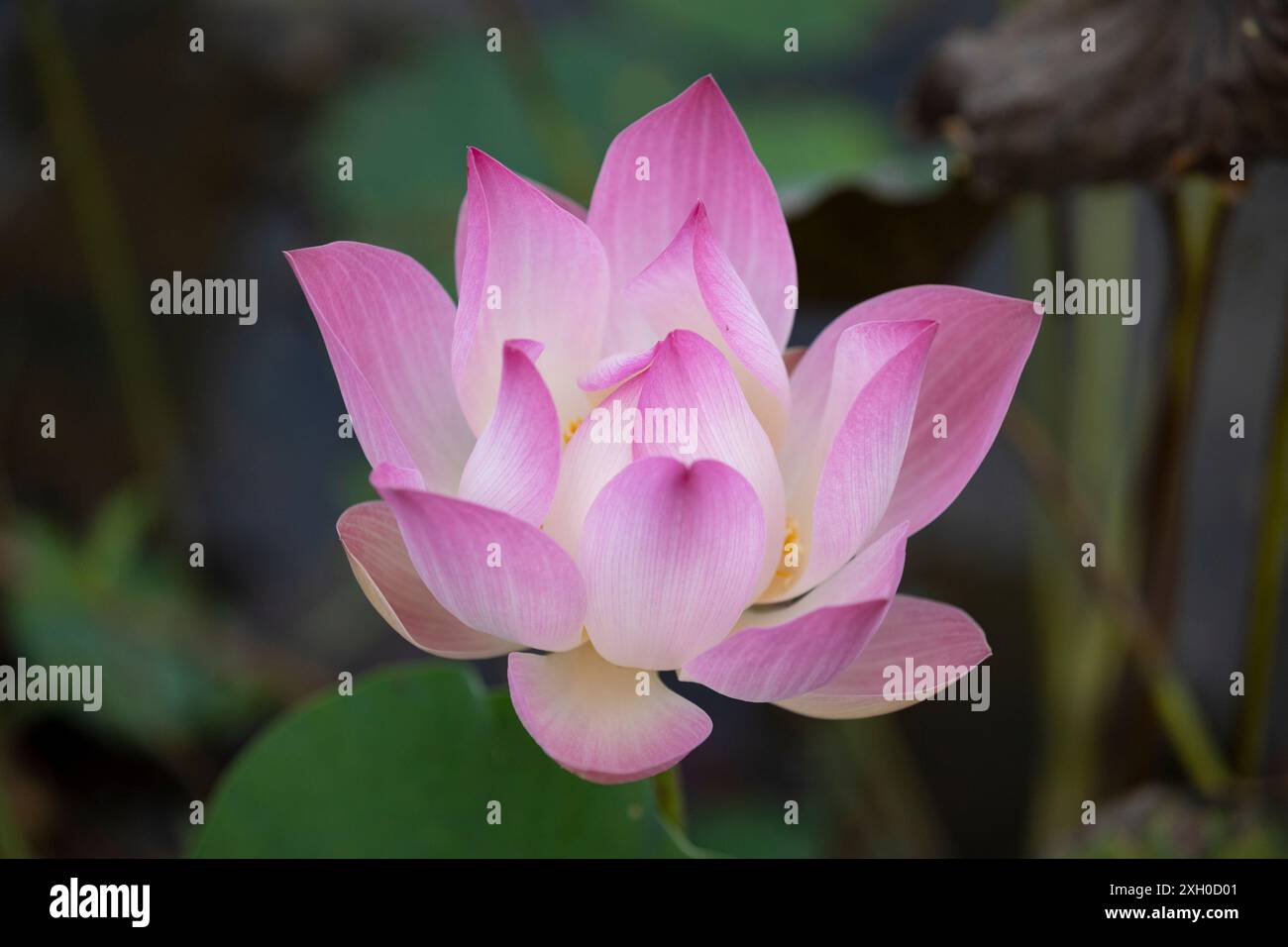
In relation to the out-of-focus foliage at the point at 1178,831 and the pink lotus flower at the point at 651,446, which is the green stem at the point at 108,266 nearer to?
the pink lotus flower at the point at 651,446

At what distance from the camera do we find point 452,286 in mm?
1369

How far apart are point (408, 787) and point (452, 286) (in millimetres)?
895

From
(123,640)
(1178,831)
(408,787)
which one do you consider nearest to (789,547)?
(408,787)

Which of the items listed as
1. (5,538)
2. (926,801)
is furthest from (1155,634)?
(5,538)

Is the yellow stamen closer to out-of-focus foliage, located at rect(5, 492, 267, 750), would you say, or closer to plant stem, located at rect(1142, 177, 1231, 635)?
plant stem, located at rect(1142, 177, 1231, 635)

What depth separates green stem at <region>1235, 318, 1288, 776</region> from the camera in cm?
74

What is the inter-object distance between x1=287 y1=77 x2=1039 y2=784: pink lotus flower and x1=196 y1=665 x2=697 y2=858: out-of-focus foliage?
3.4 inches

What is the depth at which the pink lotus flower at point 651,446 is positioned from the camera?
44 centimetres

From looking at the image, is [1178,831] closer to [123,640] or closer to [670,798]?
[670,798]

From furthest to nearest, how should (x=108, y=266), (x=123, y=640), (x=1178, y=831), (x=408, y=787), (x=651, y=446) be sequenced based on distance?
(x=108, y=266)
(x=123, y=640)
(x=1178, y=831)
(x=408, y=787)
(x=651, y=446)
